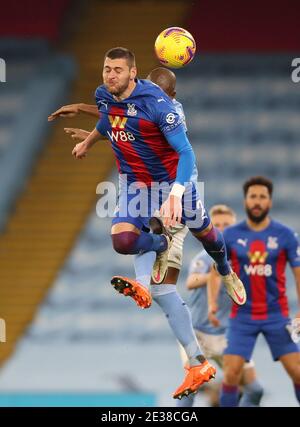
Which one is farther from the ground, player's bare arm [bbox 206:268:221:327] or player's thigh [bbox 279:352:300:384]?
player's bare arm [bbox 206:268:221:327]

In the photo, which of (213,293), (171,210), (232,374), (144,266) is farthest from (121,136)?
(232,374)

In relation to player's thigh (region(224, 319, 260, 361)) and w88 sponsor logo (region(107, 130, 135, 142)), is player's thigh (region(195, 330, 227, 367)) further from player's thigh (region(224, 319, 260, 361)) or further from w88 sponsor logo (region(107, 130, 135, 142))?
w88 sponsor logo (region(107, 130, 135, 142))

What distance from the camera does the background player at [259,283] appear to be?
9.41 m

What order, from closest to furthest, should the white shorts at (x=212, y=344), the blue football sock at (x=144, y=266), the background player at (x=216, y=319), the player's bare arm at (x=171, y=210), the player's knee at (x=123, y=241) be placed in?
the player's bare arm at (x=171, y=210)
the player's knee at (x=123, y=241)
the blue football sock at (x=144, y=266)
the background player at (x=216, y=319)
the white shorts at (x=212, y=344)

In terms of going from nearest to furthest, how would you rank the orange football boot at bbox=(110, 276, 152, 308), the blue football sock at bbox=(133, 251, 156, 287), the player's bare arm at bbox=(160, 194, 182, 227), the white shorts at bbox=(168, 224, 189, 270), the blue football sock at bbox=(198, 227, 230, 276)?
the player's bare arm at bbox=(160, 194, 182, 227) < the orange football boot at bbox=(110, 276, 152, 308) < the blue football sock at bbox=(133, 251, 156, 287) < the blue football sock at bbox=(198, 227, 230, 276) < the white shorts at bbox=(168, 224, 189, 270)

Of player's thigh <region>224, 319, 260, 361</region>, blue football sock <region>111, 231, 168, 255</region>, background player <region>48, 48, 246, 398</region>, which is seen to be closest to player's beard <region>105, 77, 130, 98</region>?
background player <region>48, 48, 246, 398</region>

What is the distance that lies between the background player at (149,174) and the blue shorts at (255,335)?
1.42m

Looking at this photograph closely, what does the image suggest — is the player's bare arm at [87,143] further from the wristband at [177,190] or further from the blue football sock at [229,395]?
Answer: the blue football sock at [229,395]

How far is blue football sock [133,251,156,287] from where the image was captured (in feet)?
25.4

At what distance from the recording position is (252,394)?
1005 cm

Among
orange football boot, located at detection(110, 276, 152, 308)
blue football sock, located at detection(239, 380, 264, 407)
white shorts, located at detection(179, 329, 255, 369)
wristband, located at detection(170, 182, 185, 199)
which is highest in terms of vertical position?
wristband, located at detection(170, 182, 185, 199)

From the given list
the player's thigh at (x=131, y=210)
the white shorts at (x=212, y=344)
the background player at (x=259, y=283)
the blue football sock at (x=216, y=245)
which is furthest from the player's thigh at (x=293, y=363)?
the player's thigh at (x=131, y=210)

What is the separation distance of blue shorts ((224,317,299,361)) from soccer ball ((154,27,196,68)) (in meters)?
2.57

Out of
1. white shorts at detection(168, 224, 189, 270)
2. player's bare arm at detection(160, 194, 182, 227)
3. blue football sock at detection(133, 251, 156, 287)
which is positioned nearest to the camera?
player's bare arm at detection(160, 194, 182, 227)
